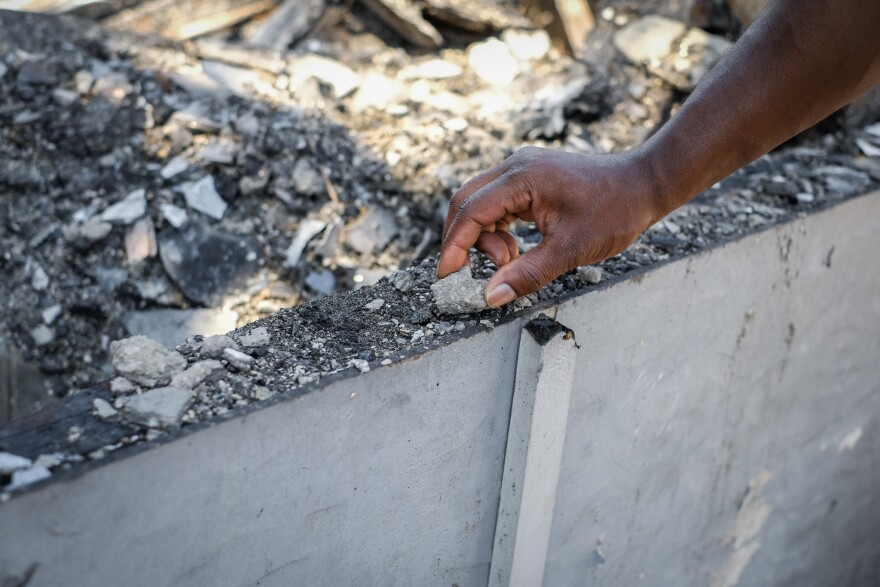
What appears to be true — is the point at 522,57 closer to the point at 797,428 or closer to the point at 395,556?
the point at 797,428

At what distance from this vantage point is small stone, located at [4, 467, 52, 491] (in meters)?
0.99

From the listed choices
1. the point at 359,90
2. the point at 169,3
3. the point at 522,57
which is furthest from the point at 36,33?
the point at 522,57

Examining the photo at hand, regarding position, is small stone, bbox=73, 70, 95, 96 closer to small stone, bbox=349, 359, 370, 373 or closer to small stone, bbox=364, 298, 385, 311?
small stone, bbox=364, 298, 385, 311

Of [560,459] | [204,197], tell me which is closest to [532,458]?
[560,459]

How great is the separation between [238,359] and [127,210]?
61.2 inches

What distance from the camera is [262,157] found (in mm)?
2777

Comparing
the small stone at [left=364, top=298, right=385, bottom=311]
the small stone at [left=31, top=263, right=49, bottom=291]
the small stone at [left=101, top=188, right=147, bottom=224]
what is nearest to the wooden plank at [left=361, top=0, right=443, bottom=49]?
the small stone at [left=101, top=188, right=147, bottom=224]

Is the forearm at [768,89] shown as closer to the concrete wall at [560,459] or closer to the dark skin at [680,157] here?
the dark skin at [680,157]

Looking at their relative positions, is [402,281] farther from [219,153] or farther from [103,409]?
[219,153]

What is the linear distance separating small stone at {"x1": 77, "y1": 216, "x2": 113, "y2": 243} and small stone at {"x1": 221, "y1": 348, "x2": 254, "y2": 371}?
1492 millimetres

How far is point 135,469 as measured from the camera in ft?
Answer: 3.47

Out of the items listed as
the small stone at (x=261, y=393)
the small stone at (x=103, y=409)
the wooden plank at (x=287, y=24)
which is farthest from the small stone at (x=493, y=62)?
the small stone at (x=103, y=409)

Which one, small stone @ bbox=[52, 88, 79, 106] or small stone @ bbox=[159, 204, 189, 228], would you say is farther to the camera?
small stone @ bbox=[52, 88, 79, 106]

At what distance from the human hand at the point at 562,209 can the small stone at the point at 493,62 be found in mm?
1998
